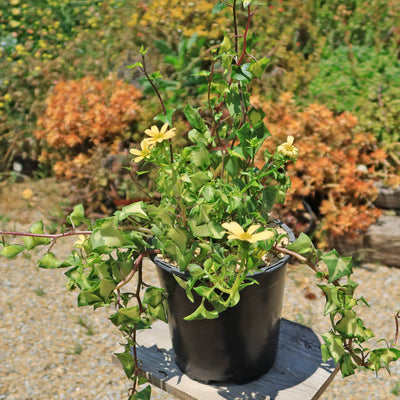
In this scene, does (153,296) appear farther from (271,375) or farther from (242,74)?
(242,74)

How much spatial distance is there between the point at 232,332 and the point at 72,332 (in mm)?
1273

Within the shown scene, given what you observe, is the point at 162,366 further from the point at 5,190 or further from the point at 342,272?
the point at 5,190

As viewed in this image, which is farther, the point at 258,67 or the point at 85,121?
the point at 85,121

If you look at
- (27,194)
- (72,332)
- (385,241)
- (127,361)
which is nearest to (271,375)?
(127,361)

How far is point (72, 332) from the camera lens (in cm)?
244

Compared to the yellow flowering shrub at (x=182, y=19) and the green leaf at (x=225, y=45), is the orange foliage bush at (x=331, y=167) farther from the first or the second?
the green leaf at (x=225, y=45)

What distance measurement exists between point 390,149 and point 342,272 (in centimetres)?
212

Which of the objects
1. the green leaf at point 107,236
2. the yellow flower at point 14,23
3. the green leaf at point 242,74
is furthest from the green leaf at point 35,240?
the yellow flower at point 14,23

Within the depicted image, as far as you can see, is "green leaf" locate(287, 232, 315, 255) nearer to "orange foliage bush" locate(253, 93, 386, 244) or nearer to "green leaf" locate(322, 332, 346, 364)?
"green leaf" locate(322, 332, 346, 364)

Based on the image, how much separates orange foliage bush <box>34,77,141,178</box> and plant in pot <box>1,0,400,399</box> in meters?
1.95

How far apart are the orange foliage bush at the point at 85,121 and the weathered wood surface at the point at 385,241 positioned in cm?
170

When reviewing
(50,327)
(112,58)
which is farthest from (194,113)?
(112,58)

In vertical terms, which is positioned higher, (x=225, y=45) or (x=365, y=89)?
(x=225, y=45)

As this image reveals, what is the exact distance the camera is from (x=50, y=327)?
2.46 m
